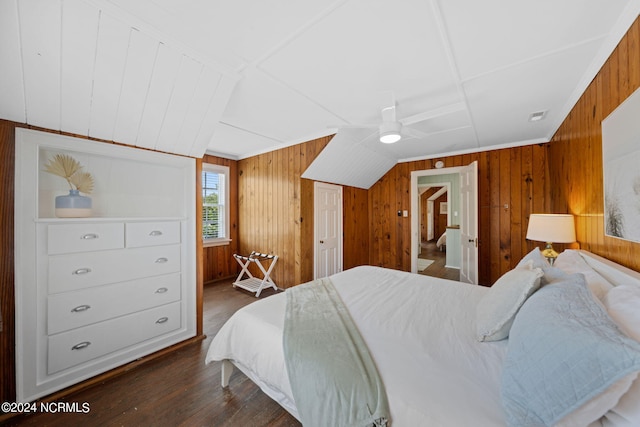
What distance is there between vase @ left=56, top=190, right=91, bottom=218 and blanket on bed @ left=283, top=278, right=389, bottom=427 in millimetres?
1851

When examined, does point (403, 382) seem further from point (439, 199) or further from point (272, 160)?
point (439, 199)

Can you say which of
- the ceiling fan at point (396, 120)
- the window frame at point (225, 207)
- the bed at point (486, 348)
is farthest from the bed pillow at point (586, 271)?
the window frame at point (225, 207)

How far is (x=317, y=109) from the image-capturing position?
2.44 m

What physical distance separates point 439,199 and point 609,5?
29.8ft

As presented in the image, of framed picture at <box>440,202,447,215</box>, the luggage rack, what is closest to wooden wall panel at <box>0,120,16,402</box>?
the luggage rack

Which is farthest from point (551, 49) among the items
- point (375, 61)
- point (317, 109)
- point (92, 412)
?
point (92, 412)

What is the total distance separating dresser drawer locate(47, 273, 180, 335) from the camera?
173cm

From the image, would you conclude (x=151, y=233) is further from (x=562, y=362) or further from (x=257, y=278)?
(x=562, y=362)

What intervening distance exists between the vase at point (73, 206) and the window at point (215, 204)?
2.33m

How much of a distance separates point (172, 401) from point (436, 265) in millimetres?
5810

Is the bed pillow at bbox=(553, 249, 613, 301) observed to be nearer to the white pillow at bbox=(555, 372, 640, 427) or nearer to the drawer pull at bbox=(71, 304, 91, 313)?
the white pillow at bbox=(555, 372, 640, 427)

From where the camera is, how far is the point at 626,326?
867 millimetres

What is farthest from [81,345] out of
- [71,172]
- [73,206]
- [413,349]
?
[413,349]

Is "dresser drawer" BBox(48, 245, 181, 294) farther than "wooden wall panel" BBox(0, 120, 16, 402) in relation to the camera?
Yes
